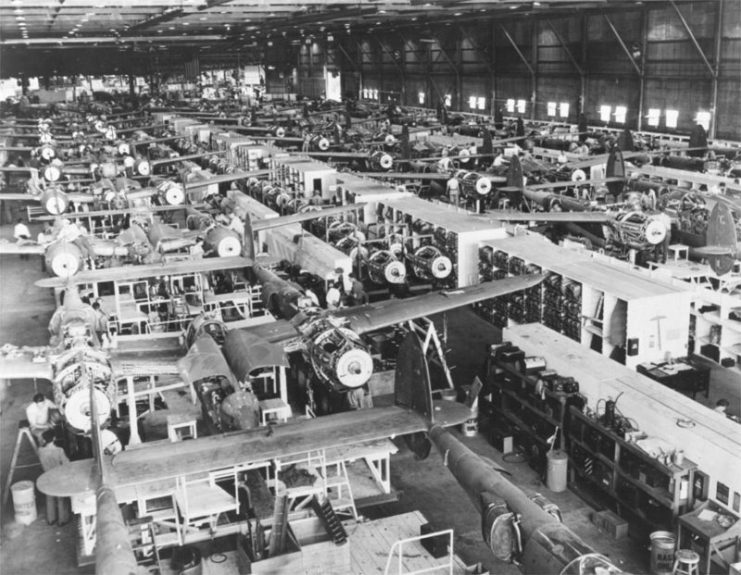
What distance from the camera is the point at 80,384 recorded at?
58.2 ft

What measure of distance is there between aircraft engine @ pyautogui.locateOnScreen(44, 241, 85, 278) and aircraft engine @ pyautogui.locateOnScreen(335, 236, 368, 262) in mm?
9795

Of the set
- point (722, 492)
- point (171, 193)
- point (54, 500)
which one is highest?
point (171, 193)

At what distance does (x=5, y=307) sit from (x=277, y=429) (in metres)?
21.2

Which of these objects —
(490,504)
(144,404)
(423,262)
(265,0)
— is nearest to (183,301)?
(144,404)

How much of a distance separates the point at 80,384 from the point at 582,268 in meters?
14.5

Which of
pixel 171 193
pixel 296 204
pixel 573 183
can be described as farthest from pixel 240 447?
pixel 171 193

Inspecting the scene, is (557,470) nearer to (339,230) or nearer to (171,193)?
(339,230)

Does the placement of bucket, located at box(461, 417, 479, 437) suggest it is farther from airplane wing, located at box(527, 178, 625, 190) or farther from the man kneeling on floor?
airplane wing, located at box(527, 178, 625, 190)

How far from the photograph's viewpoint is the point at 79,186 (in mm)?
49844

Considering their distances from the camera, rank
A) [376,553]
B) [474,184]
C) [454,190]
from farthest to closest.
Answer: [454,190], [474,184], [376,553]

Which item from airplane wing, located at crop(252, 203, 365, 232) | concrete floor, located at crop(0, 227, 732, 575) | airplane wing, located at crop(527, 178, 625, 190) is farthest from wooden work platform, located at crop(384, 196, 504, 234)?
concrete floor, located at crop(0, 227, 732, 575)

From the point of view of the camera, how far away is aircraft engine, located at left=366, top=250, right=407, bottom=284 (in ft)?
96.8

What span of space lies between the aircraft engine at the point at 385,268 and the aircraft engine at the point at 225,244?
495 centimetres

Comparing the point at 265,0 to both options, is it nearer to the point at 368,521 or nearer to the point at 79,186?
the point at 79,186
